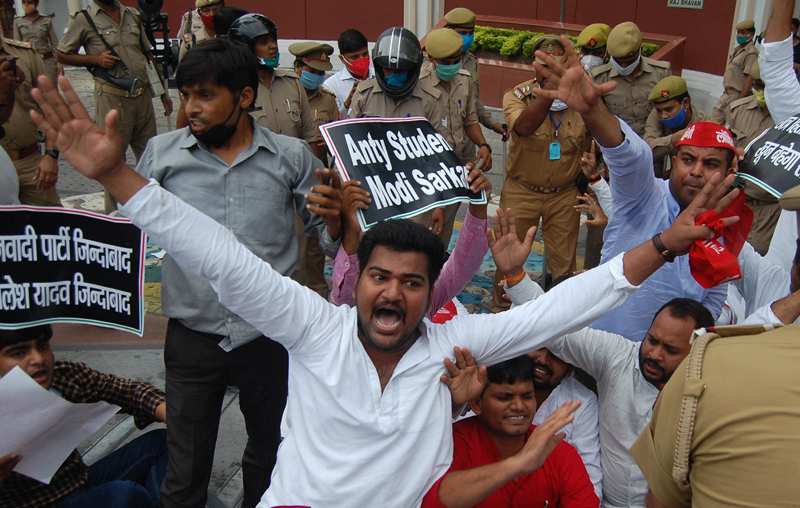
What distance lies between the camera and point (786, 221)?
153 inches

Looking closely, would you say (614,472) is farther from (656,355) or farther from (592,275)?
(592,275)

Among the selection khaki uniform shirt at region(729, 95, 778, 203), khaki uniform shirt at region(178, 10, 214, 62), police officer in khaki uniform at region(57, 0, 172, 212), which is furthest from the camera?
khaki uniform shirt at region(178, 10, 214, 62)

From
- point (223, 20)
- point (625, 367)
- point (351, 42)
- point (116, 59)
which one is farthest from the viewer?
point (116, 59)

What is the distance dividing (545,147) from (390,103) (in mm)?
1233

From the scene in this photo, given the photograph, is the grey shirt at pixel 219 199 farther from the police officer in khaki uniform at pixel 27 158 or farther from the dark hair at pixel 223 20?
the dark hair at pixel 223 20

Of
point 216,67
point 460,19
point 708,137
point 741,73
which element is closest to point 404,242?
point 216,67

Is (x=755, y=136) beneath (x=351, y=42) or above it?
beneath

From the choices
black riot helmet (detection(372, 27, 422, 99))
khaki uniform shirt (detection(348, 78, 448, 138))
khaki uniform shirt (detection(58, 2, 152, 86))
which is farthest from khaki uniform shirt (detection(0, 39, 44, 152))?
black riot helmet (detection(372, 27, 422, 99))

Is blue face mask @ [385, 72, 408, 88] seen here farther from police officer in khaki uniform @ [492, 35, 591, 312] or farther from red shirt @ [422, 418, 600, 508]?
red shirt @ [422, 418, 600, 508]

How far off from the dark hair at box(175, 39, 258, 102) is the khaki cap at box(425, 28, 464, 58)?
3014 mm

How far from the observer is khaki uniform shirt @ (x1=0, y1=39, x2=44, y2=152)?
511 cm

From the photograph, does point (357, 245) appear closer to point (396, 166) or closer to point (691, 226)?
point (396, 166)

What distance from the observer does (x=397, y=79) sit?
5145 mm

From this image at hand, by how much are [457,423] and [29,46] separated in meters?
4.92
